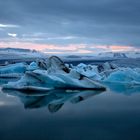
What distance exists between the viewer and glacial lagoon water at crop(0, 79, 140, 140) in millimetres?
4773

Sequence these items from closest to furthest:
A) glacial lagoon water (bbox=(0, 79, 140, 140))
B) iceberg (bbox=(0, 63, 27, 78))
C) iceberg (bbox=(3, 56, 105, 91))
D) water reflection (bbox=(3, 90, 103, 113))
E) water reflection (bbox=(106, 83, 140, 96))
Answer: glacial lagoon water (bbox=(0, 79, 140, 140)) < water reflection (bbox=(3, 90, 103, 113)) < iceberg (bbox=(3, 56, 105, 91)) < water reflection (bbox=(106, 83, 140, 96)) < iceberg (bbox=(0, 63, 27, 78))

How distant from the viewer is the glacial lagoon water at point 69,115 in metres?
4.77

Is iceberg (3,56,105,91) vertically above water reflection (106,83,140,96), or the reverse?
iceberg (3,56,105,91)

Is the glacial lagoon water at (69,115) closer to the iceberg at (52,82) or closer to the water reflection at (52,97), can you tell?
the water reflection at (52,97)

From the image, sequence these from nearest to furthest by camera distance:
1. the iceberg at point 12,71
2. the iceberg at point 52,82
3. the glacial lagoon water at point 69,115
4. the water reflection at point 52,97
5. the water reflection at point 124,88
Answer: the glacial lagoon water at point 69,115
the water reflection at point 52,97
the iceberg at point 52,82
the water reflection at point 124,88
the iceberg at point 12,71

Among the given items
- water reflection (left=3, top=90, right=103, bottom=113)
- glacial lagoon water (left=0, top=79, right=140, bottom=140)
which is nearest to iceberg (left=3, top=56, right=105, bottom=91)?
water reflection (left=3, top=90, right=103, bottom=113)

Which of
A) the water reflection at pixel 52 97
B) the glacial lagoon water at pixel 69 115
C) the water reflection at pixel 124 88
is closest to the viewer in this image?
the glacial lagoon water at pixel 69 115

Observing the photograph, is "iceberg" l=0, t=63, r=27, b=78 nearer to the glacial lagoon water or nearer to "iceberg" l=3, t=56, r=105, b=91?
"iceberg" l=3, t=56, r=105, b=91

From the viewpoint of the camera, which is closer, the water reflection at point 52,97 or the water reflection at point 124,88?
the water reflection at point 52,97

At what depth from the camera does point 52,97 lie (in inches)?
336

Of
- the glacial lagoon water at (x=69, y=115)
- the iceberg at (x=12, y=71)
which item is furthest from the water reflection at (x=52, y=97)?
the iceberg at (x=12, y=71)

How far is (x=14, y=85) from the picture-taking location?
10.0 meters

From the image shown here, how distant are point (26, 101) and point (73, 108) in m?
1.54

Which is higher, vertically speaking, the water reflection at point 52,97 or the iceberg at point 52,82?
the iceberg at point 52,82
